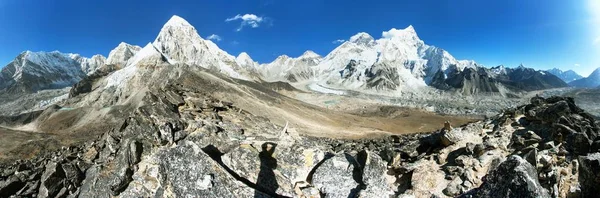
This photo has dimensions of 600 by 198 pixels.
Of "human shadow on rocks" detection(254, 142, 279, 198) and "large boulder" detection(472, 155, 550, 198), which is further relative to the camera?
"human shadow on rocks" detection(254, 142, 279, 198)

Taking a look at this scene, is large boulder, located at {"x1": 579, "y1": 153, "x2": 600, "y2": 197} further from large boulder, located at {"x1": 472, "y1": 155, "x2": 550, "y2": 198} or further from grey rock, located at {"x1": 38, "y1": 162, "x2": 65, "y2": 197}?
grey rock, located at {"x1": 38, "y1": 162, "x2": 65, "y2": 197}

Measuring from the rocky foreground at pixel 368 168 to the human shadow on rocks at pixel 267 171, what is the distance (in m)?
0.03

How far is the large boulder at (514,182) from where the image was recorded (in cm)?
709

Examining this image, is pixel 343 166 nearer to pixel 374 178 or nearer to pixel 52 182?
pixel 374 178

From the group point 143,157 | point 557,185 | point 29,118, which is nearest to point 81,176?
point 143,157

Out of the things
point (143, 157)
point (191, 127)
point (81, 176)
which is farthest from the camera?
point (191, 127)

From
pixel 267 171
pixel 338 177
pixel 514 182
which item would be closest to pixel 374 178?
pixel 338 177

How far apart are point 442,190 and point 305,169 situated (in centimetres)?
415

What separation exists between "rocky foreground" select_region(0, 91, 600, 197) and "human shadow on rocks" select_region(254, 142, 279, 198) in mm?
33

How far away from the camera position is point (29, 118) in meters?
123

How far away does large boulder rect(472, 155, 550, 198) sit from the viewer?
23.2ft

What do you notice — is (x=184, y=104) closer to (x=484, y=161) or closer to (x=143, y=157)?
(x=143, y=157)

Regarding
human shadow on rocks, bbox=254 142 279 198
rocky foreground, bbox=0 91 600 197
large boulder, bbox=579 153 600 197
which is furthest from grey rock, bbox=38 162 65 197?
large boulder, bbox=579 153 600 197

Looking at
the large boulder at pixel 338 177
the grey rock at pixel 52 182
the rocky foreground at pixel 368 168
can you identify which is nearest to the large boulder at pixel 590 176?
the rocky foreground at pixel 368 168
